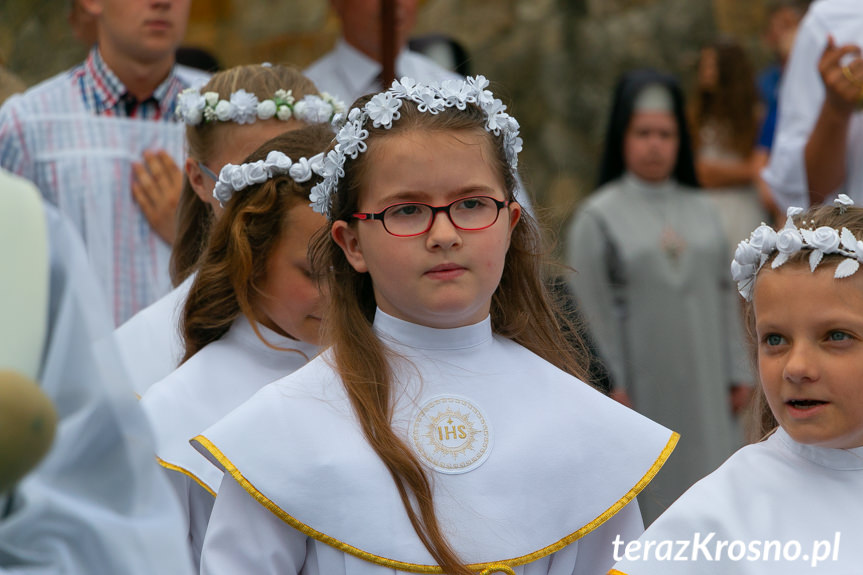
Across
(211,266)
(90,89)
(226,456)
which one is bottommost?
(226,456)

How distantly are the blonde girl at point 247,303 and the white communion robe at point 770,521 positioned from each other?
4.14ft

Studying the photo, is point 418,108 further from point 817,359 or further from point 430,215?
point 817,359

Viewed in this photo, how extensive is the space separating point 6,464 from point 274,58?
8.90m

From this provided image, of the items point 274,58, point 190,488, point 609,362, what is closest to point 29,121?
point 190,488

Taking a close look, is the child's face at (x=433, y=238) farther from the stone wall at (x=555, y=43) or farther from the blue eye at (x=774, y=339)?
the stone wall at (x=555, y=43)

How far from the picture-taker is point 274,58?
10.7m

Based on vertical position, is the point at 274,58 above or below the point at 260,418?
above

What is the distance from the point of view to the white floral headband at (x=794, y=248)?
3117 millimetres

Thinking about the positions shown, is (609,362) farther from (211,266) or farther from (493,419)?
(493,419)

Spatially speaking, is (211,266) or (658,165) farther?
(658,165)

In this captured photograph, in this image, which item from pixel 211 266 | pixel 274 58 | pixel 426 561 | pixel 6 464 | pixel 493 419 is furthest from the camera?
pixel 274 58

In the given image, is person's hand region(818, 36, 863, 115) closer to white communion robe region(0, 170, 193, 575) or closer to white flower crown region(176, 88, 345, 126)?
white flower crown region(176, 88, 345, 126)

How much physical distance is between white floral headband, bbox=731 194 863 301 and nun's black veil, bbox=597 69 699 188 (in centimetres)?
429

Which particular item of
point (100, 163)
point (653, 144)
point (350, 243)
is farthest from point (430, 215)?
point (653, 144)
